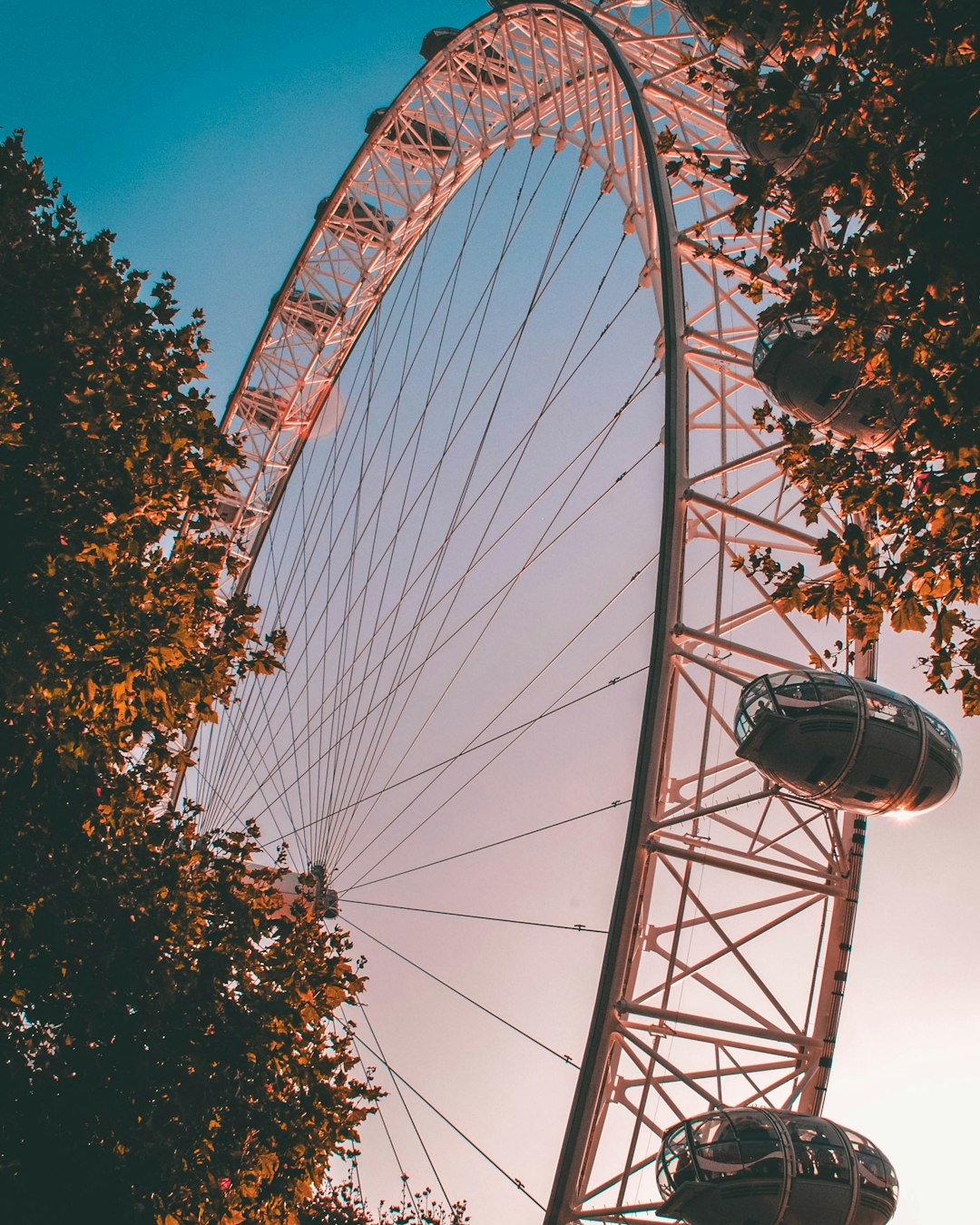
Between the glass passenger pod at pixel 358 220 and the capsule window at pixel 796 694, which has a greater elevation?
the glass passenger pod at pixel 358 220

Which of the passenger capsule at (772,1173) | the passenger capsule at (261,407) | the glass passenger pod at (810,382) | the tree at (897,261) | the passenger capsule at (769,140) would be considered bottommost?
the passenger capsule at (772,1173)

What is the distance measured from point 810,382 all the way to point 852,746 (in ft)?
13.6

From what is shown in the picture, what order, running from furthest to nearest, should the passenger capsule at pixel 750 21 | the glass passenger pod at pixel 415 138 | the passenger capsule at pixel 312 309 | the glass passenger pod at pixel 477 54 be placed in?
1. the passenger capsule at pixel 312 309
2. the glass passenger pod at pixel 415 138
3. the glass passenger pod at pixel 477 54
4. the passenger capsule at pixel 750 21

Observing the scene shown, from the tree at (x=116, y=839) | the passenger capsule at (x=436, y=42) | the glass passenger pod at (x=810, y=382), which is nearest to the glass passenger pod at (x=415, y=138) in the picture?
the passenger capsule at (x=436, y=42)

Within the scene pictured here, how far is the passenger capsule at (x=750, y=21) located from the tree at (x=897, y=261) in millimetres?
100

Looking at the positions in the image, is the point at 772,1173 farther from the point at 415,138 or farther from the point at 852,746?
the point at 415,138

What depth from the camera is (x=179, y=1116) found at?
843 centimetres

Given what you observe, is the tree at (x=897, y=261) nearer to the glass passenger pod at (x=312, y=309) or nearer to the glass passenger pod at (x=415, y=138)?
the glass passenger pod at (x=415, y=138)

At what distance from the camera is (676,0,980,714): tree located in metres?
6.34

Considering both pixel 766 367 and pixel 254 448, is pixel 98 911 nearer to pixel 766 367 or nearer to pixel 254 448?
pixel 766 367

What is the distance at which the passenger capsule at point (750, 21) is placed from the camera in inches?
303

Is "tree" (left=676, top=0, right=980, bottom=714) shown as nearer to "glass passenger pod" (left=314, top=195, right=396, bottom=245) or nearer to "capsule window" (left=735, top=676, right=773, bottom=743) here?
"capsule window" (left=735, top=676, right=773, bottom=743)

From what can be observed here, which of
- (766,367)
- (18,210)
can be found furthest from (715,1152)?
(18,210)

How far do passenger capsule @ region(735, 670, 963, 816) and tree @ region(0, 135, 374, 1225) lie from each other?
5.03 meters
